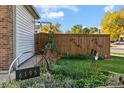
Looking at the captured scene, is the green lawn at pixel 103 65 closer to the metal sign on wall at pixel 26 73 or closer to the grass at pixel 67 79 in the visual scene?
the grass at pixel 67 79

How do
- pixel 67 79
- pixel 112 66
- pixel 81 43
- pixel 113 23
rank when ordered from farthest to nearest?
1. pixel 113 23
2. pixel 81 43
3. pixel 112 66
4. pixel 67 79

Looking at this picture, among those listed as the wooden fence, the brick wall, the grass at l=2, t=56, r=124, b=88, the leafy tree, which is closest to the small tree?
the wooden fence

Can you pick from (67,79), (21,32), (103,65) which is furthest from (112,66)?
(67,79)

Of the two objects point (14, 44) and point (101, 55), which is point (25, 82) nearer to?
point (14, 44)

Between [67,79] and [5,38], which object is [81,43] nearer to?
[5,38]

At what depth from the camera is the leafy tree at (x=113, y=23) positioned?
40188 mm

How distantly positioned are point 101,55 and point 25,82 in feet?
41.4

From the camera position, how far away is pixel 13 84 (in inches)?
297

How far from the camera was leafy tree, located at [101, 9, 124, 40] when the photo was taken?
40.2m

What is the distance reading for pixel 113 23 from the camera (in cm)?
4019

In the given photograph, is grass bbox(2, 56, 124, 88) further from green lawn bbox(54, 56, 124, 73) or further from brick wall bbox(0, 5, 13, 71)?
brick wall bbox(0, 5, 13, 71)

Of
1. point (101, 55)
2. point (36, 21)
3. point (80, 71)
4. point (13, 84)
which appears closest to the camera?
point (13, 84)

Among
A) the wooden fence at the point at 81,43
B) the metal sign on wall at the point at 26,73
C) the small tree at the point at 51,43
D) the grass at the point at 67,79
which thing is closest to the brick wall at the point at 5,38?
the grass at the point at 67,79
